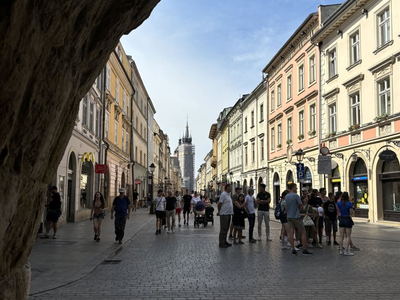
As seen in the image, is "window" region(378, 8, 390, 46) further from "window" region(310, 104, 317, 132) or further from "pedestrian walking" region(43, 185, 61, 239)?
"pedestrian walking" region(43, 185, 61, 239)

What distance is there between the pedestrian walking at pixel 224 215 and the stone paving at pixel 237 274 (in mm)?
295

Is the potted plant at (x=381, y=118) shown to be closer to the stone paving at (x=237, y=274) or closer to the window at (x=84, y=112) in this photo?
the stone paving at (x=237, y=274)

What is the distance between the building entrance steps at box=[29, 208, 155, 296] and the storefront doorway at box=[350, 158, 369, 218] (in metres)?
13.4

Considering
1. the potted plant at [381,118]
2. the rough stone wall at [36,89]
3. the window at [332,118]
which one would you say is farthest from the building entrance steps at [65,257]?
the window at [332,118]

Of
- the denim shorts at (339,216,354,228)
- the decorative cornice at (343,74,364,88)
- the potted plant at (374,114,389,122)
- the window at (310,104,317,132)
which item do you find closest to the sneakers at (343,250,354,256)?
the denim shorts at (339,216,354,228)

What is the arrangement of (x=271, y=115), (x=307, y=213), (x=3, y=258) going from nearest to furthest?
1. (x=3, y=258)
2. (x=307, y=213)
3. (x=271, y=115)

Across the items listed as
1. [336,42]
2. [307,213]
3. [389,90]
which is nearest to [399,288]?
[307,213]

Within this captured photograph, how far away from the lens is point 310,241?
12.5 meters

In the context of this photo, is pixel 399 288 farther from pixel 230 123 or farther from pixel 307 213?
pixel 230 123

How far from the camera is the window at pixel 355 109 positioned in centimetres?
2303

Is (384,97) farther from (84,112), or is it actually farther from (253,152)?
(253,152)

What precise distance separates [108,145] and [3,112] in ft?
91.2

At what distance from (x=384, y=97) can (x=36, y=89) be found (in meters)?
20.7

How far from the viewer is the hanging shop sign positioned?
19.2 metres
